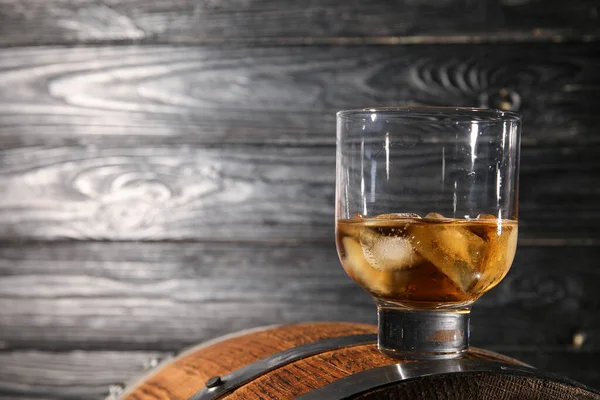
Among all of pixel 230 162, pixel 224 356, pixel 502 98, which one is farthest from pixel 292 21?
pixel 224 356

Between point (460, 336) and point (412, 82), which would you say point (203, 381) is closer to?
point (460, 336)

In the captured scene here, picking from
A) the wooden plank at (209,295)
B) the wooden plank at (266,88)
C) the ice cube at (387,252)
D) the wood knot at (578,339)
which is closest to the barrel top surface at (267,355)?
the ice cube at (387,252)

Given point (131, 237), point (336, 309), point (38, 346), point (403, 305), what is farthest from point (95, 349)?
point (403, 305)

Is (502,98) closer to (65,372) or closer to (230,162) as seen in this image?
(230,162)

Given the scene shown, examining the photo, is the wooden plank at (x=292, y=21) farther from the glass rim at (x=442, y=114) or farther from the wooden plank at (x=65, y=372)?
the glass rim at (x=442, y=114)

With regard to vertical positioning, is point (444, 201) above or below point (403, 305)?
above

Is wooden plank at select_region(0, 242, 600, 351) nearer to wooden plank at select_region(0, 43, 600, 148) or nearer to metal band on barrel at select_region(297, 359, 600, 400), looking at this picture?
wooden plank at select_region(0, 43, 600, 148)
